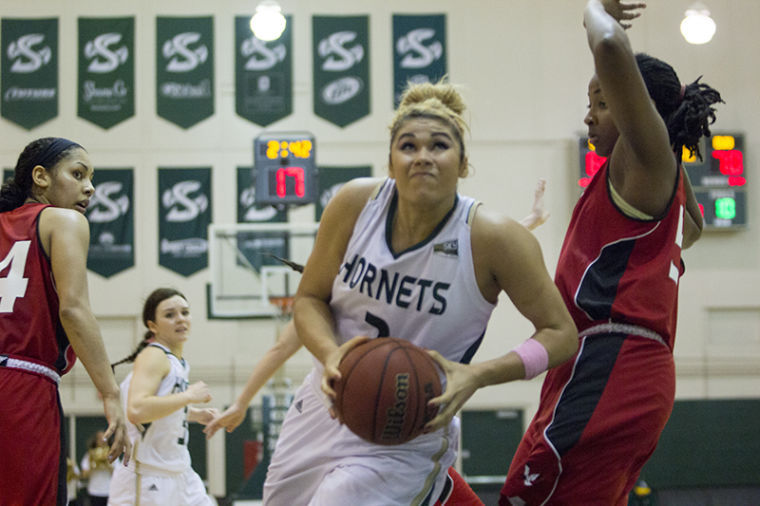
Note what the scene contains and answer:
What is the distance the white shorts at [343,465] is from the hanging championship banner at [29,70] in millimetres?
10123

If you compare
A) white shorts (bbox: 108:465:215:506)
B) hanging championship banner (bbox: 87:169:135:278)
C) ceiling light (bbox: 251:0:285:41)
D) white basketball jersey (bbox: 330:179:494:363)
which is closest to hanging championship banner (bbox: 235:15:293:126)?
ceiling light (bbox: 251:0:285:41)

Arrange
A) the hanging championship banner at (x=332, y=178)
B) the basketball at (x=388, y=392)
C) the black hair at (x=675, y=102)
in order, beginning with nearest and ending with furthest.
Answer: the basketball at (x=388, y=392) → the black hair at (x=675, y=102) → the hanging championship banner at (x=332, y=178)

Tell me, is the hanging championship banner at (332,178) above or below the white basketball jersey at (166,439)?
above

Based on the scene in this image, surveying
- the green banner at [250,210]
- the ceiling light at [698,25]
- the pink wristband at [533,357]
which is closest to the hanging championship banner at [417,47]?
Result: the green banner at [250,210]

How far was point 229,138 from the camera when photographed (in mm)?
11695

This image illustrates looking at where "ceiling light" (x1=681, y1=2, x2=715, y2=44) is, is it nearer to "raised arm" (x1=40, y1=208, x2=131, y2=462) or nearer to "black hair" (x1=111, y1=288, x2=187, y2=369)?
"black hair" (x1=111, y1=288, x2=187, y2=369)

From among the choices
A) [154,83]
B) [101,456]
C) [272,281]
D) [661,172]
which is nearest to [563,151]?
[272,281]

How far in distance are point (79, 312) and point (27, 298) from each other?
0.22 m

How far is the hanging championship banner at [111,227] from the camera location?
37.7 feet

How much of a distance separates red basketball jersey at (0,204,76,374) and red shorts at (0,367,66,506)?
0.32ft

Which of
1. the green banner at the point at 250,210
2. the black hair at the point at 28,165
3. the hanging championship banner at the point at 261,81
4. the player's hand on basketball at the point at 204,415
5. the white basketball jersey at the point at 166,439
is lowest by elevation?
the white basketball jersey at the point at 166,439

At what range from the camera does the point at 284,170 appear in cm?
923

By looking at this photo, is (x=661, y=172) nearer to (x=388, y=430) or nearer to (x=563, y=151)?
(x=388, y=430)

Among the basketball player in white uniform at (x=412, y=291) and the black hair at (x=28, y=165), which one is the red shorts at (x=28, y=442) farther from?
the basketball player in white uniform at (x=412, y=291)
